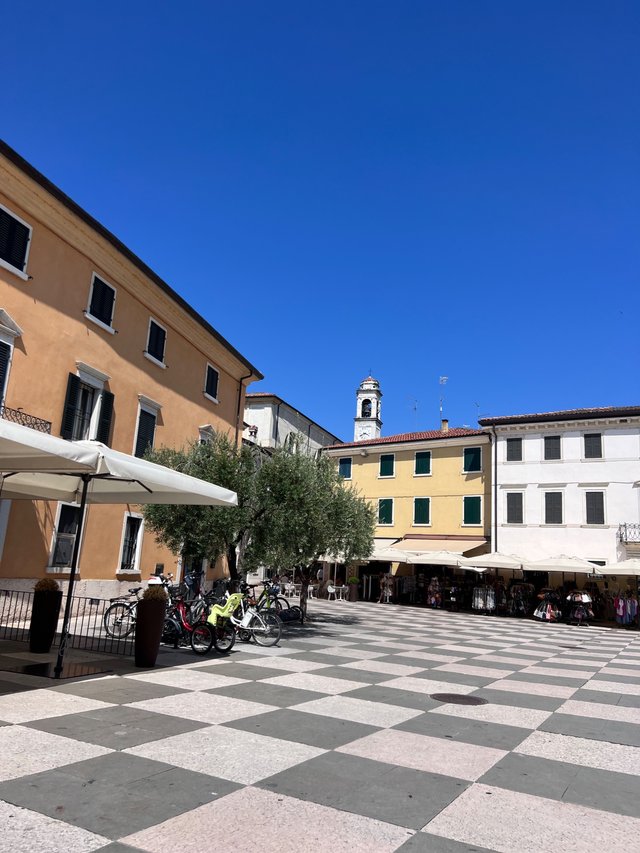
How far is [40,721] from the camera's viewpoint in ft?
18.2

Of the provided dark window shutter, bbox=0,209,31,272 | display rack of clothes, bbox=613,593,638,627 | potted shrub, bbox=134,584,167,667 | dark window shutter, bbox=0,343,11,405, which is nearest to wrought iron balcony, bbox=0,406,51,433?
dark window shutter, bbox=0,343,11,405

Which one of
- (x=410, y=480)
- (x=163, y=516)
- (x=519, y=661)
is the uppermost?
(x=410, y=480)

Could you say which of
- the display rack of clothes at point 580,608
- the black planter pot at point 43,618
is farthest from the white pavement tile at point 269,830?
the display rack of clothes at point 580,608

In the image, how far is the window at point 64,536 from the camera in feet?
50.7

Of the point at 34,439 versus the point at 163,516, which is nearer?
the point at 34,439

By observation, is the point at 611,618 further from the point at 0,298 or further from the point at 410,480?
the point at 0,298

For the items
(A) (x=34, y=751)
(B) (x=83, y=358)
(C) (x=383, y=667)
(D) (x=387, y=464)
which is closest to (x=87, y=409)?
(B) (x=83, y=358)

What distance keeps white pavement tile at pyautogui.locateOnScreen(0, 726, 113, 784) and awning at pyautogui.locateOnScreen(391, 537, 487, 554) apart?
2873 centimetres

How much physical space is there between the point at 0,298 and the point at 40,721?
36.4 feet

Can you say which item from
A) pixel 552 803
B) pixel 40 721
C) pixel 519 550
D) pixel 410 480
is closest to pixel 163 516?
pixel 40 721

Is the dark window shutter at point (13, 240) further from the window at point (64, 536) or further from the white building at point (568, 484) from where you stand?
the white building at point (568, 484)

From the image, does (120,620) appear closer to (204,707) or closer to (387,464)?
(204,707)

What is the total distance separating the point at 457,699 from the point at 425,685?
96cm

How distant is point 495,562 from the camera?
1083 inches
